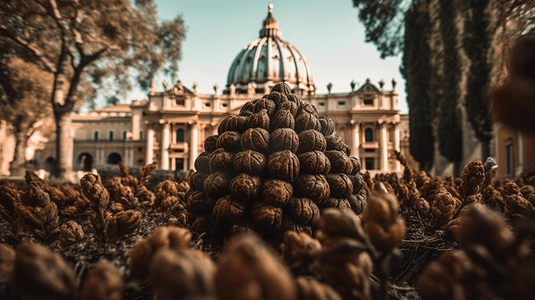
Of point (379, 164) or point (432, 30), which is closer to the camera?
point (432, 30)

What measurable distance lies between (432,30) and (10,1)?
13.9 m

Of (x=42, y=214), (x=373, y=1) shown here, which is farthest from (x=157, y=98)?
(x=42, y=214)

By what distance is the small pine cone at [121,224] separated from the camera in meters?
0.87

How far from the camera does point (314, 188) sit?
103cm

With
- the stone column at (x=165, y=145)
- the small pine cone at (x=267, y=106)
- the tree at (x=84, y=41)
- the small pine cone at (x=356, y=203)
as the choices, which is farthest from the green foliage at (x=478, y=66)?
the stone column at (x=165, y=145)

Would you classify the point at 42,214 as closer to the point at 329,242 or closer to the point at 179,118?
the point at 329,242

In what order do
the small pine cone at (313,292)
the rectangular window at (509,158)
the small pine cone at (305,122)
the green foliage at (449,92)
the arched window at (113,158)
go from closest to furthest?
the small pine cone at (313,292)
the small pine cone at (305,122)
the green foliage at (449,92)
the rectangular window at (509,158)
the arched window at (113,158)

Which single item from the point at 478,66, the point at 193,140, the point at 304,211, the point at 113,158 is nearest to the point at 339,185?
the point at 304,211

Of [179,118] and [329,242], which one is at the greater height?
[179,118]

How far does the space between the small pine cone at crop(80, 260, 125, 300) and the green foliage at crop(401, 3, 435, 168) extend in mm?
15855

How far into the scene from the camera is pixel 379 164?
3850 centimetres

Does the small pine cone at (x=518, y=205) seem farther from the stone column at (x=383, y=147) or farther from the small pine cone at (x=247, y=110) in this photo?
the stone column at (x=383, y=147)

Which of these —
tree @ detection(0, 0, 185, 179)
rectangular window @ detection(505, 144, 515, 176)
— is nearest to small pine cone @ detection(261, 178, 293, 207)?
tree @ detection(0, 0, 185, 179)

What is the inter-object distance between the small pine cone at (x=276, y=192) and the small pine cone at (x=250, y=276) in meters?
0.60
